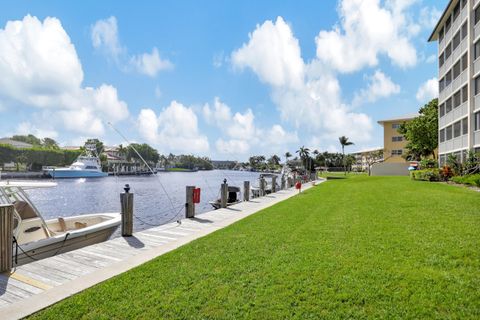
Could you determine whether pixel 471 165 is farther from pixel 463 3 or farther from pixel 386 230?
pixel 386 230

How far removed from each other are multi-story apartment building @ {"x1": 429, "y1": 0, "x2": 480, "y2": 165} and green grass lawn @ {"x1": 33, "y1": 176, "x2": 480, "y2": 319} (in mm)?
24049

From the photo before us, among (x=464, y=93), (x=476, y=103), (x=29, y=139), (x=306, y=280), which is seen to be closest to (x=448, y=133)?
(x=464, y=93)

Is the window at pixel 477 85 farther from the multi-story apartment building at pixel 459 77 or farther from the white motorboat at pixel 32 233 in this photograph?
the white motorboat at pixel 32 233

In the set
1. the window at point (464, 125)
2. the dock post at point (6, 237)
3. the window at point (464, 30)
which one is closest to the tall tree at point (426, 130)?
the window at point (464, 125)

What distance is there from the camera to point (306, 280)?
187 inches

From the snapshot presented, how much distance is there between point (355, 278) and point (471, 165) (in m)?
25.5

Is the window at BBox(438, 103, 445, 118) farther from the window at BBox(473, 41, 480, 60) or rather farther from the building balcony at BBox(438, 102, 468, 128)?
the window at BBox(473, 41, 480, 60)

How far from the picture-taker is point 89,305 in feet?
14.0

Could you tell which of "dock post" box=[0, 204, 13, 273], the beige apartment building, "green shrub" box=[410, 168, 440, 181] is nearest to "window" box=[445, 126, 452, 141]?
"green shrub" box=[410, 168, 440, 181]

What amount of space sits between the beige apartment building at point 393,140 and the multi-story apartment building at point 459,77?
96.9 ft

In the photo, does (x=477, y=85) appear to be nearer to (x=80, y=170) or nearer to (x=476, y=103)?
(x=476, y=103)

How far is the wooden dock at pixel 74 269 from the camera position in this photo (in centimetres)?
454

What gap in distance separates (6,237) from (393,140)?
7136cm

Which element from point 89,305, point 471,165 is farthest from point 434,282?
point 471,165
